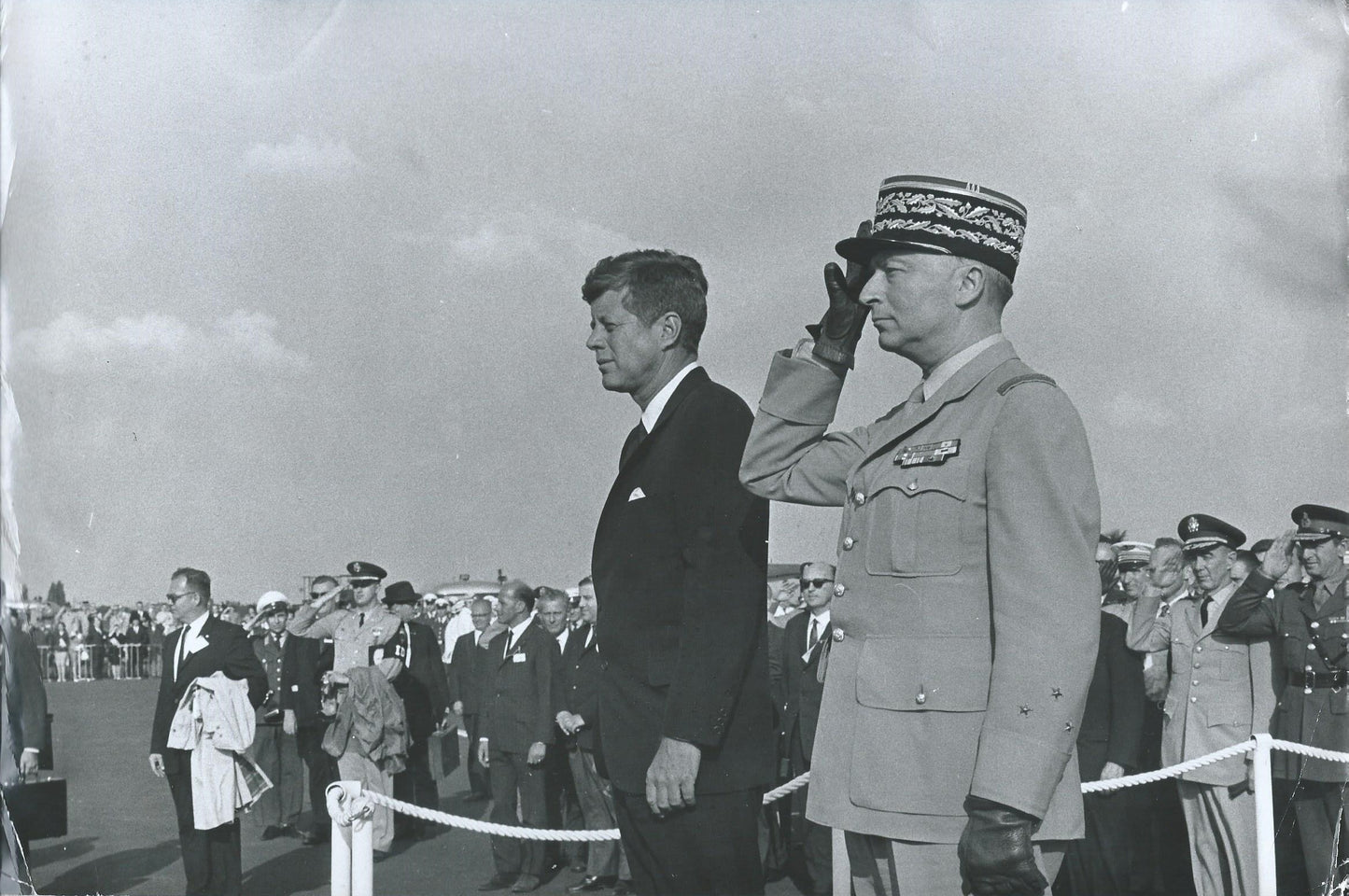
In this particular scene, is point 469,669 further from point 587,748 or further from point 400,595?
point 400,595

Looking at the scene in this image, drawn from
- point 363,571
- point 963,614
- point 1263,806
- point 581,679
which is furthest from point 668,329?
point 581,679

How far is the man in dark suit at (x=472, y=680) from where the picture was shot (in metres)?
8.44

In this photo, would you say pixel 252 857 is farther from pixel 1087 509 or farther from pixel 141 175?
pixel 1087 509

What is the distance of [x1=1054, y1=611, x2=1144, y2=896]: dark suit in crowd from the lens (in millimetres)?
6176

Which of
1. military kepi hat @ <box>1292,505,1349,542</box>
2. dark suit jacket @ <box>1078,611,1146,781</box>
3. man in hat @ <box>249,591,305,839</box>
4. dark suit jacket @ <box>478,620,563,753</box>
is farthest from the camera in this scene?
man in hat @ <box>249,591,305,839</box>

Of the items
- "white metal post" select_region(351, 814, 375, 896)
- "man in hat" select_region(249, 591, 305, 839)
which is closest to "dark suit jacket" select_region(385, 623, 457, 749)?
"man in hat" select_region(249, 591, 305, 839)

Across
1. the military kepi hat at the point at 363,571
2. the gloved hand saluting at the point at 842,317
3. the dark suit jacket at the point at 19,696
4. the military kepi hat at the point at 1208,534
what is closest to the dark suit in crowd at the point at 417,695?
the military kepi hat at the point at 363,571

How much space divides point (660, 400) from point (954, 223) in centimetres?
102

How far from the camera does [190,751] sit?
5949 millimetres

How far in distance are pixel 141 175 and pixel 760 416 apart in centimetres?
299

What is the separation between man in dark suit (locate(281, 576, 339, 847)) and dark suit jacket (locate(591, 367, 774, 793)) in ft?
17.8

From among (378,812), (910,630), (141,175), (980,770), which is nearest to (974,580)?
(910,630)

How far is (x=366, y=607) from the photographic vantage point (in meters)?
7.28

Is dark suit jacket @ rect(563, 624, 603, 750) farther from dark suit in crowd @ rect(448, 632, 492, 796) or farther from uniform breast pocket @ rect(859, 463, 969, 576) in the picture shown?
uniform breast pocket @ rect(859, 463, 969, 576)
